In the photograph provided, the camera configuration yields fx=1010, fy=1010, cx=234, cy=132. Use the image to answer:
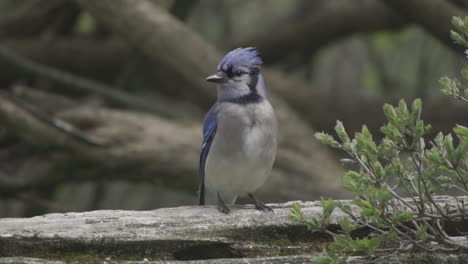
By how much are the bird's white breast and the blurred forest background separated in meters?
2.26

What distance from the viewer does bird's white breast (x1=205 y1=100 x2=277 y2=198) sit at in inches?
205

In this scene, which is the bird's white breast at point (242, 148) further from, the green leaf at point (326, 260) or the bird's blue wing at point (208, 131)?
the green leaf at point (326, 260)

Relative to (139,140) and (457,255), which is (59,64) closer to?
(139,140)

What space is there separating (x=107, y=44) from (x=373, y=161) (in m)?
6.07

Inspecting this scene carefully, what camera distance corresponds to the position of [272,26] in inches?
388

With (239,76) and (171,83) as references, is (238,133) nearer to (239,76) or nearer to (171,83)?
(239,76)

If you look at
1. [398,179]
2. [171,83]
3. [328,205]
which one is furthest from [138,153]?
[328,205]

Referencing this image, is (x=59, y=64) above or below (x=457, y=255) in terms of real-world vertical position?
above

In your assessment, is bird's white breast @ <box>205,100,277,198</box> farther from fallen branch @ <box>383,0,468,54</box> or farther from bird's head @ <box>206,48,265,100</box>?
fallen branch @ <box>383,0,468,54</box>

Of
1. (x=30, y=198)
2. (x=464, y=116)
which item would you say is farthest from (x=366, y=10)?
(x=30, y=198)

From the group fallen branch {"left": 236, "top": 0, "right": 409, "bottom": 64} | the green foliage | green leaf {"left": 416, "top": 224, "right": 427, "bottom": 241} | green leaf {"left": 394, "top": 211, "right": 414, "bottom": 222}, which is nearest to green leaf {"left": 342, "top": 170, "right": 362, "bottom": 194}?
the green foliage

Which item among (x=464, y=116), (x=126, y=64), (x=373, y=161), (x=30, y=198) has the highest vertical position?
(x=126, y=64)

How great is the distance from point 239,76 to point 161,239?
1.64m

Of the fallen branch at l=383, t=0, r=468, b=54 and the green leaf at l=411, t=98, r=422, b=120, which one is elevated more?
the fallen branch at l=383, t=0, r=468, b=54
